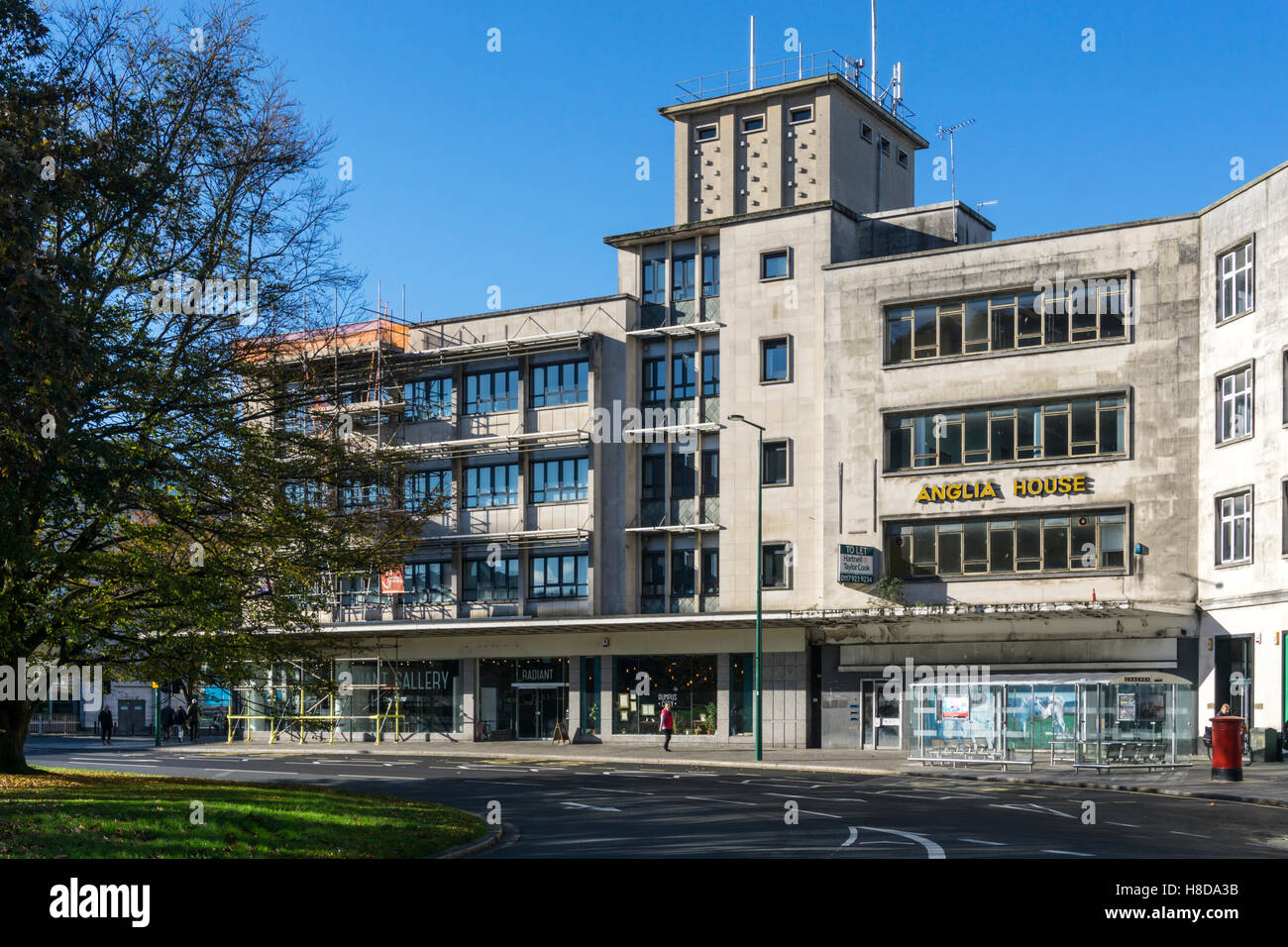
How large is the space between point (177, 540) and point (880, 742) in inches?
1107

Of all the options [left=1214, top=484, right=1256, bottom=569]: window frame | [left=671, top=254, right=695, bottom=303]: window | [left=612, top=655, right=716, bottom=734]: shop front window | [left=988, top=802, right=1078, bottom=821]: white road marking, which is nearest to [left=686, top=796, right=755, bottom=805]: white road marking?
[left=988, top=802, right=1078, bottom=821]: white road marking

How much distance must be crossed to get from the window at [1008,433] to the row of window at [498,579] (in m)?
13.7

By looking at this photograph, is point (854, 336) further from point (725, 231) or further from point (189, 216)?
point (189, 216)

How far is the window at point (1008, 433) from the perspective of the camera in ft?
145

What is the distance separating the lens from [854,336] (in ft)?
160

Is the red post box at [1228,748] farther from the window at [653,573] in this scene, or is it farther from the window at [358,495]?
the window at [653,573]

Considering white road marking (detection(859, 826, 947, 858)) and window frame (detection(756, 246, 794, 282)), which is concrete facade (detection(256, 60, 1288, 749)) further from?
white road marking (detection(859, 826, 947, 858))

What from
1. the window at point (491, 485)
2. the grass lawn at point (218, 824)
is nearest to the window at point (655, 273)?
the window at point (491, 485)

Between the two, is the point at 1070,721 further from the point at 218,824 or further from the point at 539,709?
the point at 539,709

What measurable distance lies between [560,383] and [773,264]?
990 centimetres

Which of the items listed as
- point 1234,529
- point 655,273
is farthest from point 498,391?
point 1234,529

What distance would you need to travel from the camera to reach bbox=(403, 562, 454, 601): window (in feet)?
190

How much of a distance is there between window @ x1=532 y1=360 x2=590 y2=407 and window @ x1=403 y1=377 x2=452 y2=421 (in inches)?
179

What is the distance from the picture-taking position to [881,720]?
156 ft
